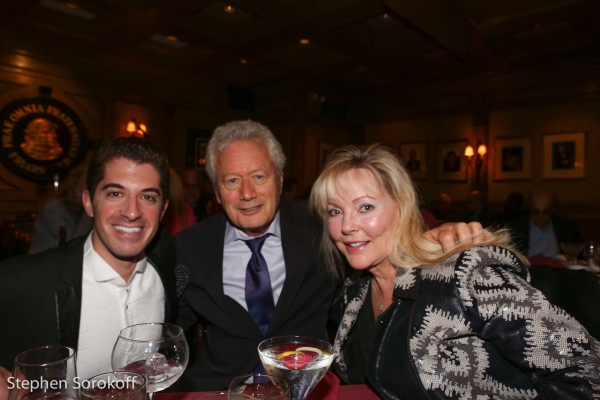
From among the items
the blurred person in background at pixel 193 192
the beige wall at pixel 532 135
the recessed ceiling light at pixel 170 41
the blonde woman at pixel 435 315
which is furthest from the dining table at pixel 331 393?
the recessed ceiling light at pixel 170 41

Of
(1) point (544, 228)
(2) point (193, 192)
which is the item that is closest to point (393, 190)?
(1) point (544, 228)

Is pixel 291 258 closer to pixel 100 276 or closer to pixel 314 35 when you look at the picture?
pixel 100 276

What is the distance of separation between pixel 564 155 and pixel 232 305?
796 centimetres

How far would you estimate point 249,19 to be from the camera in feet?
21.9

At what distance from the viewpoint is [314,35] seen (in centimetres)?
656

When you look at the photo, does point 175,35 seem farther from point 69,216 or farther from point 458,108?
point 458,108

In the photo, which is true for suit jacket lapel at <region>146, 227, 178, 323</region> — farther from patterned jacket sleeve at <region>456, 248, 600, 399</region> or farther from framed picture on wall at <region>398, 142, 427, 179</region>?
framed picture on wall at <region>398, 142, 427, 179</region>

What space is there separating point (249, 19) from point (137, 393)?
695cm

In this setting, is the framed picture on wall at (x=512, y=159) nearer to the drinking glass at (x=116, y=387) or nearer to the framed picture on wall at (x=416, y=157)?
the framed picture on wall at (x=416, y=157)

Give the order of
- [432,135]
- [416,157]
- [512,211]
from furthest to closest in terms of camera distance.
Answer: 1. [416,157]
2. [432,135]
3. [512,211]

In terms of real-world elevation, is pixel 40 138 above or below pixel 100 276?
above

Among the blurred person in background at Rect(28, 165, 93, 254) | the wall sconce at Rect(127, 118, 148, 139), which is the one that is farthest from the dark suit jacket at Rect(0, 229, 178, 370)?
the wall sconce at Rect(127, 118, 148, 139)

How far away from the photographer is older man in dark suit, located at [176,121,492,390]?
193 cm

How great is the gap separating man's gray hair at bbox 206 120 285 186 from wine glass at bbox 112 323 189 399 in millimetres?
1348
